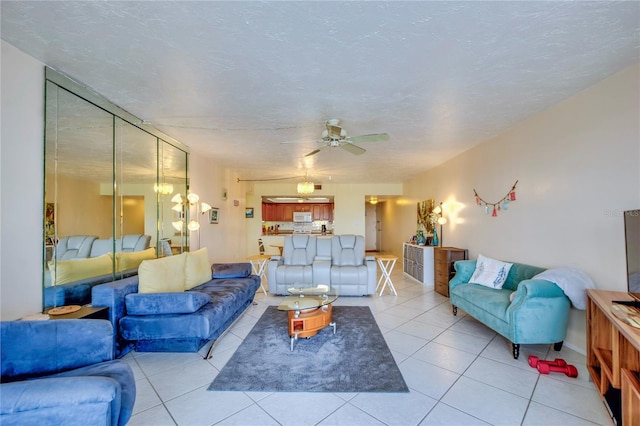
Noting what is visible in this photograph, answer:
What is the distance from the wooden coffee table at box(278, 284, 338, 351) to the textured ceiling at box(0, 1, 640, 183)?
7.10ft

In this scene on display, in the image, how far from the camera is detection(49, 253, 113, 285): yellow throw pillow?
2.30 m

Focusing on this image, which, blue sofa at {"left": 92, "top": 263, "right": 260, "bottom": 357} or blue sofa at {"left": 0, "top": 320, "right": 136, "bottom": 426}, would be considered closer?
blue sofa at {"left": 0, "top": 320, "right": 136, "bottom": 426}

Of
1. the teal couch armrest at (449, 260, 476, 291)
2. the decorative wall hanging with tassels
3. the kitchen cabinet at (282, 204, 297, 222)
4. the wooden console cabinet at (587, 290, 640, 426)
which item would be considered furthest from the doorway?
the wooden console cabinet at (587, 290, 640, 426)

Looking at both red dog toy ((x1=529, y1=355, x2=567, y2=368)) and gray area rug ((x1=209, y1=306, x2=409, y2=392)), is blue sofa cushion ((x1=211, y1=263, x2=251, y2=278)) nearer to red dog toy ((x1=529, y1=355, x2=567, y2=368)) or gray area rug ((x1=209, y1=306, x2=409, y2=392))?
gray area rug ((x1=209, y1=306, x2=409, y2=392))

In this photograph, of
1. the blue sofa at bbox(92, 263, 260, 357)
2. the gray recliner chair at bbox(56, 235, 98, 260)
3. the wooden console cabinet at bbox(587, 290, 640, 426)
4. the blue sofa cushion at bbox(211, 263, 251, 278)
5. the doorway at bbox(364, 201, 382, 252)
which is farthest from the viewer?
the doorway at bbox(364, 201, 382, 252)

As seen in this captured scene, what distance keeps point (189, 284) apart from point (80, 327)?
5.89 ft

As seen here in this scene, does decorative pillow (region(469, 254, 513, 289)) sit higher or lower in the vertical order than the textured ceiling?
lower

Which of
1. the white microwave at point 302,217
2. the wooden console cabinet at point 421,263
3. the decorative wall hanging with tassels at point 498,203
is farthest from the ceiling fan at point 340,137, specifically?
the white microwave at point 302,217

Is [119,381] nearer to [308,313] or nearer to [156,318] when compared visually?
[156,318]

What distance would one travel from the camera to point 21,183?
1.98m

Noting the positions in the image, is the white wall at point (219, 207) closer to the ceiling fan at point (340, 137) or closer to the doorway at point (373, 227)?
the ceiling fan at point (340, 137)

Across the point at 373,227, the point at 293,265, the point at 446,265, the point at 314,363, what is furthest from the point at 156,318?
the point at 373,227

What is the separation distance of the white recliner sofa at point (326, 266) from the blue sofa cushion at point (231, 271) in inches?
Result: 27.0

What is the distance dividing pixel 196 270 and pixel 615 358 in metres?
3.95
